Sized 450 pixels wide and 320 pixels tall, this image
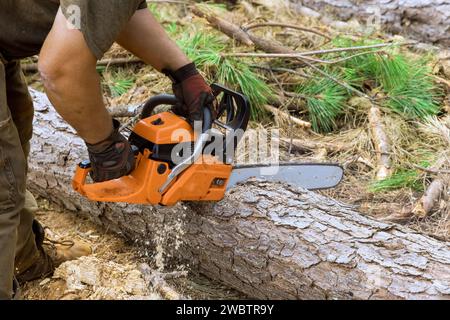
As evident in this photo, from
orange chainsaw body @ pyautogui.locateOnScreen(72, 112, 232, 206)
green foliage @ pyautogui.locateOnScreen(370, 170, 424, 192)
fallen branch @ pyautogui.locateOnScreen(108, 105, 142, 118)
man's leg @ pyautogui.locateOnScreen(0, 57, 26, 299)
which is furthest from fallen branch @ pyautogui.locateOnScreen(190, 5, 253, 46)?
man's leg @ pyautogui.locateOnScreen(0, 57, 26, 299)

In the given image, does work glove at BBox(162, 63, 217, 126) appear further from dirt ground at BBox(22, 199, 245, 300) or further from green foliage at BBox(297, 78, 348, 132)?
green foliage at BBox(297, 78, 348, 132)

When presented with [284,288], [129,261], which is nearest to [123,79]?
[129,261]

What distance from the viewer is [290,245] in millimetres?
2438

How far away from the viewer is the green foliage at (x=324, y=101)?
394 centimetres

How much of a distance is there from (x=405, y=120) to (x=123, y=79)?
1969 millimetres

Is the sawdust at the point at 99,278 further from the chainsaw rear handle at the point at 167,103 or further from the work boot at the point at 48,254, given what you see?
the chainsaw rear handle at the point at 167,103

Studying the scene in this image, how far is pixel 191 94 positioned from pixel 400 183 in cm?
153

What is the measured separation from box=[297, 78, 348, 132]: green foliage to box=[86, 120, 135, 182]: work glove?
77.2 inches

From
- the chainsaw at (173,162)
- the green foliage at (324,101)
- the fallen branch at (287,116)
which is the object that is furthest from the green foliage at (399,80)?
the chainsaw at (173,162)

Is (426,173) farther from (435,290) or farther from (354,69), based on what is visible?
(435,290)

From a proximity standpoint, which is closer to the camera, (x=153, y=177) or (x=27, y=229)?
(x=153, y=177)

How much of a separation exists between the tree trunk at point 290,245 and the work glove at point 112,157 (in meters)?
0.52

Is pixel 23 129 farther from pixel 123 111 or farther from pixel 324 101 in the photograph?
pixel 324 101

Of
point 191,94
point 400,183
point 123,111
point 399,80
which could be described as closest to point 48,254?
point 191,94
